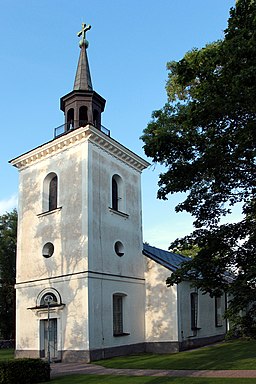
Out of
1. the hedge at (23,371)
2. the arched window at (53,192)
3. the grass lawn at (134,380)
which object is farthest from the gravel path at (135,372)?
the arched window at (53,192)

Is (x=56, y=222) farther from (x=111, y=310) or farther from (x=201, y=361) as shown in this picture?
(x=201, y=361)

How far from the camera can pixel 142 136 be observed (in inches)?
504

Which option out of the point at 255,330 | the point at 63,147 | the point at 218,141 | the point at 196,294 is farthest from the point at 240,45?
the point at 196,294

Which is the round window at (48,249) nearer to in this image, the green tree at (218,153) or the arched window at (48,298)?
the arched window at (48,298)

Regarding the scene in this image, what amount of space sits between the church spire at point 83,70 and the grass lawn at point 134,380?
634 inches

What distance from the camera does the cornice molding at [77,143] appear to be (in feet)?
73.4

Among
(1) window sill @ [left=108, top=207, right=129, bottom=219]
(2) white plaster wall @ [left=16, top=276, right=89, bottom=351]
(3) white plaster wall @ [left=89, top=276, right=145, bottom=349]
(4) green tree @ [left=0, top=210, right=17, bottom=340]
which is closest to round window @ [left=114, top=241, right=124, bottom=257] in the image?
(3) white plaster wall @ [left=89, top=276, right=145, bottom=349]

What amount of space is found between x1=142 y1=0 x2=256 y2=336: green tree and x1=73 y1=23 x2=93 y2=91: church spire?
39.2ft

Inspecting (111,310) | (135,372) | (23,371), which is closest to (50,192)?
(111,310)

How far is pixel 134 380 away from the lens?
13336 millimetres

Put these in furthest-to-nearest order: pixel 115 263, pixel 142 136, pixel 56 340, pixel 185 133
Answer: pixel 115 263
pixel 56 340
pixel 142 136
pixel 185 133

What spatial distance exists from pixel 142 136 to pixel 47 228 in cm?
1175

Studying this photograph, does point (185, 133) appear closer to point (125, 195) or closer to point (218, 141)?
point (218, 141)

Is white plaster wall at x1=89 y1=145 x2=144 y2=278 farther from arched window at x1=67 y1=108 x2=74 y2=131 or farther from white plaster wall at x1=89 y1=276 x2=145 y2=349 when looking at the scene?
arched window at x1=67 y1=108 x2=74 y2=131
